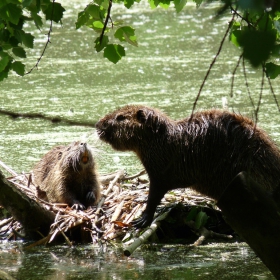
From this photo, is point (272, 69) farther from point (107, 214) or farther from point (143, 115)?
point (107, 214)

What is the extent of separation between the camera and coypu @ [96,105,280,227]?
157 inches

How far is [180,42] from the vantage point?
12.0 m

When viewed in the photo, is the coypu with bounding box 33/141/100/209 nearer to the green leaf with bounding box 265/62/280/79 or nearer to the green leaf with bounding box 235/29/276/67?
the green leaf with bounding box 265/62/280/79

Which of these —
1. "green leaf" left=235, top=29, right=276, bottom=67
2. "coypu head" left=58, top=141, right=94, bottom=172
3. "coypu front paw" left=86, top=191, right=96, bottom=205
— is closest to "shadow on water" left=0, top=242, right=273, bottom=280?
"coypu front paw" left=86, top=191, right=96, bottom=205

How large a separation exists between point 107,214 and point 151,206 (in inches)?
14.7

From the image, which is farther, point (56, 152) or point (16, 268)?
point (56, 152)

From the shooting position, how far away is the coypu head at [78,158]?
4480mm

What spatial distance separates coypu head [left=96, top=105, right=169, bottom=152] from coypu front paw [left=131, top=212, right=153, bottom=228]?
0.45m

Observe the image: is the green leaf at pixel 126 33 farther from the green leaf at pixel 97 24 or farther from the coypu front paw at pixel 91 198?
the coypu front paw at pixel 91 198

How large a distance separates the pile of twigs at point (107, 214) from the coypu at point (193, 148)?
0.49ft

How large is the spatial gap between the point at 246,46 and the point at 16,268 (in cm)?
307

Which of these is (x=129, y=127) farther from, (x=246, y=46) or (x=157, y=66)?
(x=157, y=66)

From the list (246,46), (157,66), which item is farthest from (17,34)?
(157,66)

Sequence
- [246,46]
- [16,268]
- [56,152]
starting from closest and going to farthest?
[246,46], [16,268], [56,152]
